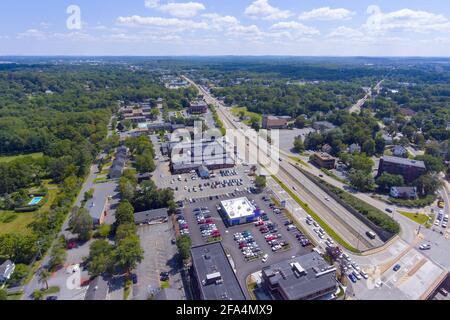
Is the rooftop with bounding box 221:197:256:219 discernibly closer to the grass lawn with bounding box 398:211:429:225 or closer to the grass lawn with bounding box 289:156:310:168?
the grass lawn with bounding box 289:156:310:168

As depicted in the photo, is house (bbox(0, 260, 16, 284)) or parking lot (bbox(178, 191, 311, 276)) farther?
parking lot (bbox(178, 191, 311, 276))

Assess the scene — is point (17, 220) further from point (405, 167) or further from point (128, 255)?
point (405, 167)

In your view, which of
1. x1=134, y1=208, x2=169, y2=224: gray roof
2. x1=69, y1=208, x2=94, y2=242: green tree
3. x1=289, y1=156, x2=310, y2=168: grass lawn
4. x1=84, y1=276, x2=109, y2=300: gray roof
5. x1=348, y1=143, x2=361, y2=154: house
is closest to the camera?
x1=84, y1=276, x2=109, y2=300: gray roof

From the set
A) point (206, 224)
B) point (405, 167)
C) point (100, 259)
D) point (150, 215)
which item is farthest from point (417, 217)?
point (100, 259)

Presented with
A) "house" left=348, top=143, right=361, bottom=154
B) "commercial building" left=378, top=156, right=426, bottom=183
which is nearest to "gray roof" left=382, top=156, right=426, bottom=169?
"commercial building" left=378, top=156, right=426, bottom=183
